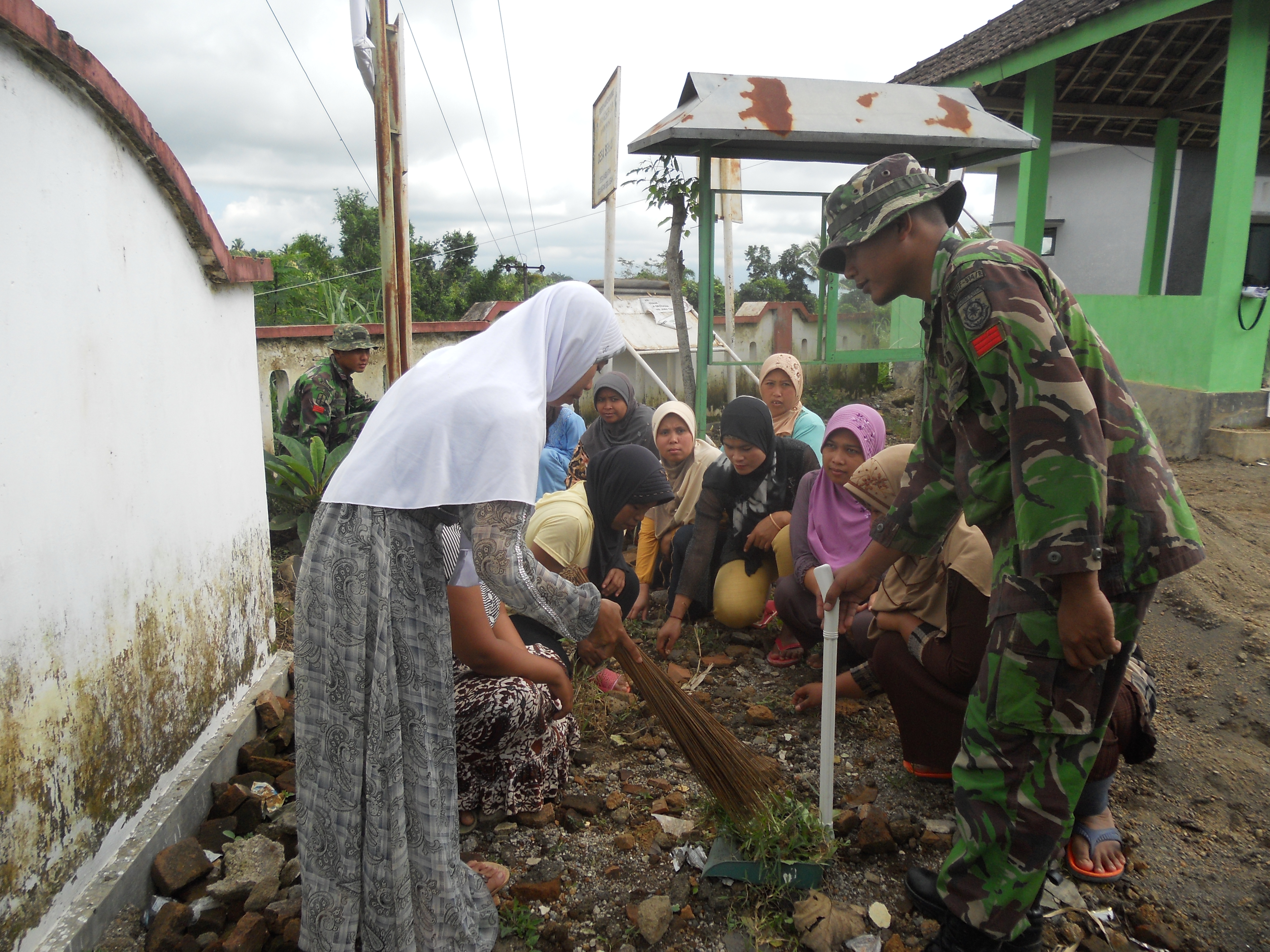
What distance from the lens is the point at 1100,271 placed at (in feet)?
33.8

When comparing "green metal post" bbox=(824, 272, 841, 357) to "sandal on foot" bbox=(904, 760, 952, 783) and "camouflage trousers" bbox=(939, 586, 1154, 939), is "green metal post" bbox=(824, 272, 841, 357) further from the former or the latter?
"camouflage trousers" bbox=(939, 586, 1154, 939)

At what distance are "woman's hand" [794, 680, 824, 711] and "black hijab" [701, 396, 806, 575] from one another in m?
1.00

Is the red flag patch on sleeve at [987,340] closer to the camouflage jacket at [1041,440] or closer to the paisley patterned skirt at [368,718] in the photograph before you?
the camouflage jacket at [1041,440]

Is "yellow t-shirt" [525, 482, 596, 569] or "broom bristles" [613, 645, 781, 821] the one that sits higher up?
"yellow t-shirt" [525, 482, 596, 569]

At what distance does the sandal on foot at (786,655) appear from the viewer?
12.5ft

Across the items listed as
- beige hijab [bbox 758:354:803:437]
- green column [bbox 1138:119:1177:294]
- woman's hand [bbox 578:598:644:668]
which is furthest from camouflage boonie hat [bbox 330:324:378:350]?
green column [bbox 1138:119:1177:294]

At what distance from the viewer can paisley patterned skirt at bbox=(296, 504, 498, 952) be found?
1.77 metres

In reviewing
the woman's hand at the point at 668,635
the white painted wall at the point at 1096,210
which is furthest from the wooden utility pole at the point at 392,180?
the white painted wall at the point at 1096,210

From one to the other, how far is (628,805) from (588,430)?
3.10 metres

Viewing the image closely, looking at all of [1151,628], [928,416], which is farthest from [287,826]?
[1151,628]

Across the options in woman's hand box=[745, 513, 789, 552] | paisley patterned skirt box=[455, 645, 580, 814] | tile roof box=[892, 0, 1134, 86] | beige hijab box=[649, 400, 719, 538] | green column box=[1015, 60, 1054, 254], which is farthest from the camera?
green column box=[1015, 60, 1054, 254]

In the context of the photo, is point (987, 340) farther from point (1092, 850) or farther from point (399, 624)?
point (1092, 850)

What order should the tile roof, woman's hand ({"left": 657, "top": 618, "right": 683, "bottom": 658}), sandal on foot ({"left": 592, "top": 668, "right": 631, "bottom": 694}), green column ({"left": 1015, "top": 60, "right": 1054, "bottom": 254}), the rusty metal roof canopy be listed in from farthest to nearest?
1. green column ({"left": 1015, "top": 60, "right": 1054, "bottom": 254})
2. the tile roof
3. the rusty metal roof canopy
4. woman's hand ({"left": 657, "top": 618, "right": 683, "bottom": 658})
5. sandal on foot ({"left": 592, "top": 668, "right": 631, "bottom": 694})

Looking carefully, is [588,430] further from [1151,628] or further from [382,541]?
[382,541]
